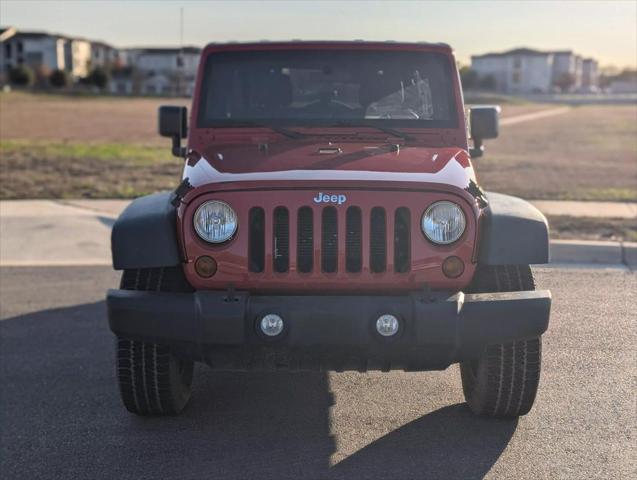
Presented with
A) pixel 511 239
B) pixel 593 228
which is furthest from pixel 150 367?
pixel 593 228

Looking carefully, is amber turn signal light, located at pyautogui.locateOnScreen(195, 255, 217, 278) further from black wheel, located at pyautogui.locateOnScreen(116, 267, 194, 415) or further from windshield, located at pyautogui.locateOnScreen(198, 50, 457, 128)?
windshield, located at pyautogui.locateOnScreen(198, 50, 457, 128)

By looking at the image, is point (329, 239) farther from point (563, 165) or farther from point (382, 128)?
point (563, 165)

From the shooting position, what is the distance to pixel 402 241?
13.8 ft

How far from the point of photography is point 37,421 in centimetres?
480

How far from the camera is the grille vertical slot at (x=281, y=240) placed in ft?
13.7

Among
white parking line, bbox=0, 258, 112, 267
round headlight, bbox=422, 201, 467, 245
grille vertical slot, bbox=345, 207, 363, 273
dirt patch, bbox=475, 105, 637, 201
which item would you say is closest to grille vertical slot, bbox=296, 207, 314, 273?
grille vertical slot, bbox=345, 207, 363, 273

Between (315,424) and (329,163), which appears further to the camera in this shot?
(315,424)

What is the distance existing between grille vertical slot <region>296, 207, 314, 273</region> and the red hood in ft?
0.59

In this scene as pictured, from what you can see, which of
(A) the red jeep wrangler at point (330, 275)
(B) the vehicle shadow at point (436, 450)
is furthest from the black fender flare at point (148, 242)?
(B) the vehicle shadow at point (436, 450)

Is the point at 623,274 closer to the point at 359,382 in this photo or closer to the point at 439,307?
the point at 359,382

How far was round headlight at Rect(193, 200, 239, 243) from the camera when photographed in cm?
421

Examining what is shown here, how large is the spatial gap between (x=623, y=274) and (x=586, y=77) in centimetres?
17353

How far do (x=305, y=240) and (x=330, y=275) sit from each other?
0.20 metres

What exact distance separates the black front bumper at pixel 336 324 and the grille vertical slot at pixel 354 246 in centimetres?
16
